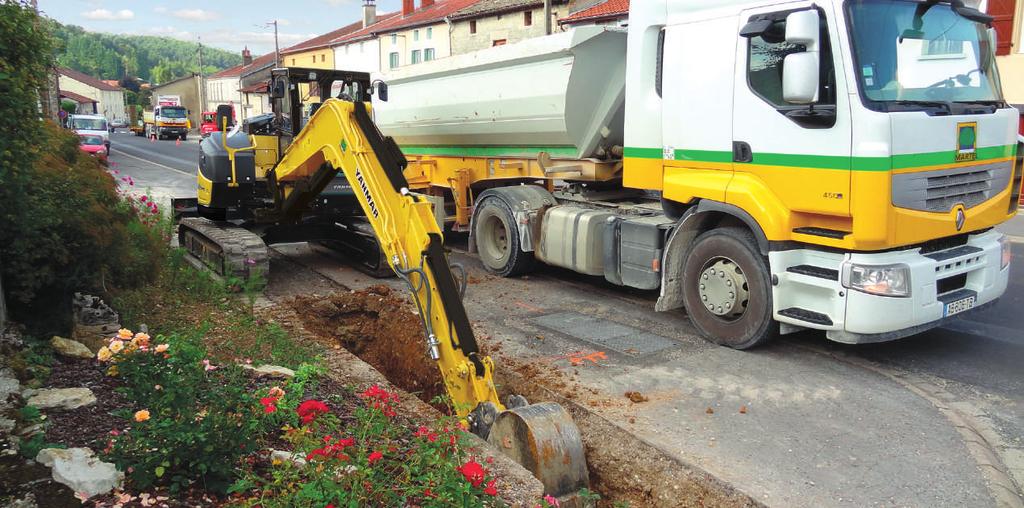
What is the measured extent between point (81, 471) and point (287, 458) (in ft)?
2.73

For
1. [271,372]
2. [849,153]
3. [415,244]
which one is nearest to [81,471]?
[271,372]

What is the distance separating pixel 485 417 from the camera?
4273 mm

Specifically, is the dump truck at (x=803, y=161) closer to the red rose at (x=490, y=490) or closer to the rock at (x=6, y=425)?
the red rose at (x=490, y=490)

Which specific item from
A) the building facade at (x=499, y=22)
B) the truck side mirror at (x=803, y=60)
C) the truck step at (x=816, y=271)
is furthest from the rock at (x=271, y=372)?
the building facade at (x=499, y=22)

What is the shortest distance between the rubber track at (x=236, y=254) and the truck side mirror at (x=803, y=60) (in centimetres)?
566

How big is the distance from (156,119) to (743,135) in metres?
54.4

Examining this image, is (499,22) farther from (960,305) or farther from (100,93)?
(100,93)

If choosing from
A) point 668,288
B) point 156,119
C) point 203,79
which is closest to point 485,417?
point 668,288

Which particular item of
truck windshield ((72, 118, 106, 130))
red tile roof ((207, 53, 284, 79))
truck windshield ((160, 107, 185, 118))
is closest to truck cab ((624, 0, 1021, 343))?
truck windshield ((72, 118, 106, 130))

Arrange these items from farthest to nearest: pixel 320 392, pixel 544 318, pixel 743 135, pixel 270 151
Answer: pixel 270 151 < pixel 544 318 < pixel 743 135 < pixel 320 392

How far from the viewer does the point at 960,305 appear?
6.12m

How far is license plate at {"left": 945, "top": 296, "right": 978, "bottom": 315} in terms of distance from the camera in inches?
238

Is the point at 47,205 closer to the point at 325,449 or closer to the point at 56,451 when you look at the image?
the point at 56,451

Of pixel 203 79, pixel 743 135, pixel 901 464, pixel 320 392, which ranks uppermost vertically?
pixel 203 79
